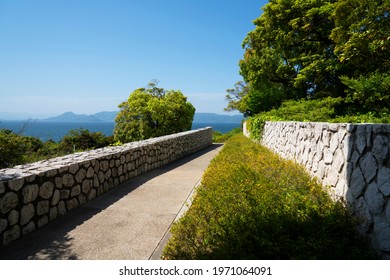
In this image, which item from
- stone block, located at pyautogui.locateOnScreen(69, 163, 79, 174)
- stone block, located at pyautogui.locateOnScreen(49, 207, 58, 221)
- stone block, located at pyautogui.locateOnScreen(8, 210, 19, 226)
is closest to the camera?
stone block, located at pyautogui.locateOnScreen(8, 210, 19, 226)

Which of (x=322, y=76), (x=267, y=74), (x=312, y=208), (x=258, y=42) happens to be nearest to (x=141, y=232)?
(x=312, y=208)

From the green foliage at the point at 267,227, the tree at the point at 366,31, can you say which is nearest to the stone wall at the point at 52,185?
the green foliage at the point at 267,227

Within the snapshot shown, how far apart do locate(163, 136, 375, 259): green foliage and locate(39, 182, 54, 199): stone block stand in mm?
2238

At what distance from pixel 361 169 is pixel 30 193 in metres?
4.74

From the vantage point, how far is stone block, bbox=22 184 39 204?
4.29m

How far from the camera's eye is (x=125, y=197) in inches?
253

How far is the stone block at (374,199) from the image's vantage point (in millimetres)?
3426

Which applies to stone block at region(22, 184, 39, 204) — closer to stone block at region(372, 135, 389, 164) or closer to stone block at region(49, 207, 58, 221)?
stone block at region(49, 207, 58, 221)

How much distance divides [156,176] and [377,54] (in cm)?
1101

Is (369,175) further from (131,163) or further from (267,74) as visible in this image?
(267,74)

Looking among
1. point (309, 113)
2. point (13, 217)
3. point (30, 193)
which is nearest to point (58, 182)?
point (30, 193)

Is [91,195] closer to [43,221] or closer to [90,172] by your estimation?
[90,172]

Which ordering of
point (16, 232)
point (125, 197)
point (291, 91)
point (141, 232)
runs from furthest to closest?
1. point (291, 91)
2. point (125, 197)
3. point (141, 232)
4. point (16, 232)

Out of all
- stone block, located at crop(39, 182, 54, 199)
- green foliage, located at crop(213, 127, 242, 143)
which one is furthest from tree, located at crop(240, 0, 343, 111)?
stone block, located at crop(39, 182, 54, 199)
